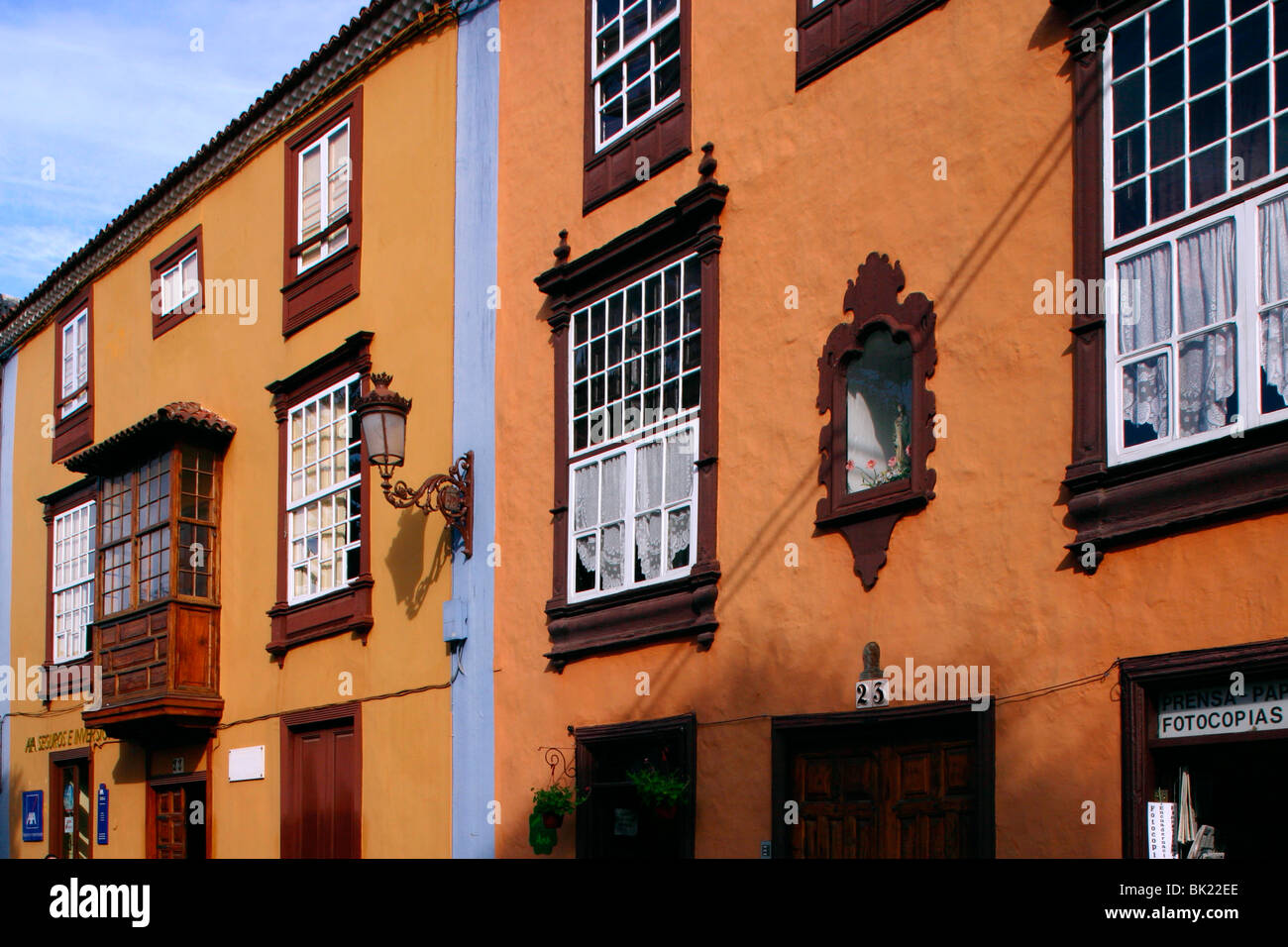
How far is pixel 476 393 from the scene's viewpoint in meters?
13.1

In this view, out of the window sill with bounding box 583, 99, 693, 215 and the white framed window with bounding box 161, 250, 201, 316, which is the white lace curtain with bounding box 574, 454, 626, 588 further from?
the white framed window with bounding box 161, 250, 201, 316

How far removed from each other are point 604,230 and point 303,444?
16.8 feet

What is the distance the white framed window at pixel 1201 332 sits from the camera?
23.4 ft

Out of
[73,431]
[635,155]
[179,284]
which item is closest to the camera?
[635,155]

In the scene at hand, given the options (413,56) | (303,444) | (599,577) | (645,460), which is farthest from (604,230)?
(303,444)

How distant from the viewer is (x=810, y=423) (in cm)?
973

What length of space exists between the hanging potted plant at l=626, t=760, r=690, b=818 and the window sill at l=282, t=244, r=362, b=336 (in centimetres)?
681

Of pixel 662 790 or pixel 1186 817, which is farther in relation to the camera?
pixel 662 790

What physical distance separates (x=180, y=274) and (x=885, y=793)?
12868mm

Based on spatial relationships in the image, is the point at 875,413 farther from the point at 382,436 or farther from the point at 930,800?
the point at 382,436

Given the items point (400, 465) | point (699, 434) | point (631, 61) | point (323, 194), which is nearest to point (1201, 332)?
point (699, 434)

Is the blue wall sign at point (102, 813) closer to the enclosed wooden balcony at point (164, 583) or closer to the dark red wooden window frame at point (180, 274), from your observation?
the enclosed wooden balcony at point (164, 583)

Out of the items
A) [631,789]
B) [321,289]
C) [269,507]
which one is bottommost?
[631,789]

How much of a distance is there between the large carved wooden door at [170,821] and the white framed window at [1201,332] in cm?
1242
